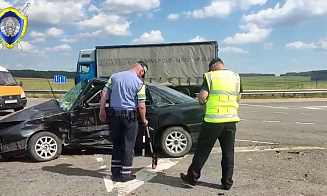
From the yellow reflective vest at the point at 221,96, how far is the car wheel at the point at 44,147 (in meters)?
3.15

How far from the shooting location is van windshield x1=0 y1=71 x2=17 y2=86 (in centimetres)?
1662

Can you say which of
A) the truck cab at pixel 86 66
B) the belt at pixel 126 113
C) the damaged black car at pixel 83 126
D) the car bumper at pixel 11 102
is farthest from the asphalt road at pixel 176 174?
the truck cab at pixel 86 66

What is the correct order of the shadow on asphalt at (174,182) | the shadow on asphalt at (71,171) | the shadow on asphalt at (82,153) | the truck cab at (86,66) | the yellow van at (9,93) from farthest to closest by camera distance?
the truck cab at (86,66) < the yellow van at (9,93) < the shadow on asphalt at (82,153) < the shadow on asphalt at (71,171) < the shadow on asphalt at (174,182)

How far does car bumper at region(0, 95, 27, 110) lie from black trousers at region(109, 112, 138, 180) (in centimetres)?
1195

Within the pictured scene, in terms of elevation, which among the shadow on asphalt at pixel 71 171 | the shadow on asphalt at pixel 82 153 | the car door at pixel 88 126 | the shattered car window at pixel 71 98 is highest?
the shattered car window at pixel 71 98

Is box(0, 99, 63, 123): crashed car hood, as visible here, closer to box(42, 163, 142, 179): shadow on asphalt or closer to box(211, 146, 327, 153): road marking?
box(42, 163, 142, 179): shadow on asphalt

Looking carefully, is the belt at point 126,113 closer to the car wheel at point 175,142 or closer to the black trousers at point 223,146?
the black trousers at point 223,146

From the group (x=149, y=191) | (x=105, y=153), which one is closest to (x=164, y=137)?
(x=105, y=153)

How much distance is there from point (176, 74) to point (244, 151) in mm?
16790

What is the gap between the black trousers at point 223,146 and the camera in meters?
4.86

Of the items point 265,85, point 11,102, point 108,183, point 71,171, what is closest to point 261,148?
point 108,183

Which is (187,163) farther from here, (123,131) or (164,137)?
(123,131)

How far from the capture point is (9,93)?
16.3m

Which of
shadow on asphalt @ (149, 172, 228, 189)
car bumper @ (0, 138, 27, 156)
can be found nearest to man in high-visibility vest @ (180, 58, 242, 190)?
shadow on asphalt @ (149, 172, 228, 189)
